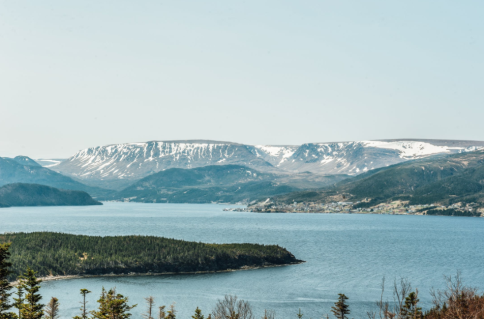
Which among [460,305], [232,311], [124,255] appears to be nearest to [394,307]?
[460,305]

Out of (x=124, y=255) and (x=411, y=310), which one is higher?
(x=411, y=310)

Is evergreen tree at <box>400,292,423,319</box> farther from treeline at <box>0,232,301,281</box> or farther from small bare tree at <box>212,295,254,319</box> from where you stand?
treeline at <box>0,232,301,281</box>

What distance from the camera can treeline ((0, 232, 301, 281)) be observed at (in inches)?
5374

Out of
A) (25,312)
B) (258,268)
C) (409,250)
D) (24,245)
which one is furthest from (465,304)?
(409,250)

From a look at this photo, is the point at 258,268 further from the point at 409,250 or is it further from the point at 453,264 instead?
the point at 409,250

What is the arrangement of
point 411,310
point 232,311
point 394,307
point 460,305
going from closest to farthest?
point 460,305 → point 232,311 → point 411,310 → point 394,307

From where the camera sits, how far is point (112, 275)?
445 ft

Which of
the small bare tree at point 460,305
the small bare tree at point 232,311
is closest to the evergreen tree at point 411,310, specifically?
the small bare tree at point 460,305

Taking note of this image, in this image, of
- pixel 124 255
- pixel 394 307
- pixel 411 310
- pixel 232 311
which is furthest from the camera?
pixel 124 255

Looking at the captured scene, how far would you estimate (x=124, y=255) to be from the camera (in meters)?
147

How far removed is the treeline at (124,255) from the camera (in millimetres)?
136500

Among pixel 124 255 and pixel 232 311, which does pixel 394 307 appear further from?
pixel 124 255

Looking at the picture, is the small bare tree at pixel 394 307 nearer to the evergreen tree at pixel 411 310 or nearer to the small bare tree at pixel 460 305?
the evergreen tree at pixel 411 310

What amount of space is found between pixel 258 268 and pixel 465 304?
9355cm
